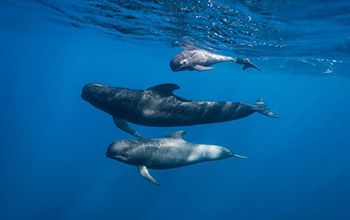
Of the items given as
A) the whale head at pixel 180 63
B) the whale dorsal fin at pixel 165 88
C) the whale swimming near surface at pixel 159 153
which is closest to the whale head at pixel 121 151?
the whale swimming near surface at pixel 159 153

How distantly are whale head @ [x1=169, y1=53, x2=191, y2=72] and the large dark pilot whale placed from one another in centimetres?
186

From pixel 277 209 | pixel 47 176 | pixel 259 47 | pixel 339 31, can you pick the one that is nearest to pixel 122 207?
pixel 47 176

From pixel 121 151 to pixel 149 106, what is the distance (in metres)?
1.56

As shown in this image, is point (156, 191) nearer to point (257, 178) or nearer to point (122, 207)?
point (122, 207)

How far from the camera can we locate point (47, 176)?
37.6 metres

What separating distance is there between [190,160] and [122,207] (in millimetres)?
28447

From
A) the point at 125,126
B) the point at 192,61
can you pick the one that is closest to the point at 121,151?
the point at 125,126

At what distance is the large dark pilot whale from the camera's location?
6.69m

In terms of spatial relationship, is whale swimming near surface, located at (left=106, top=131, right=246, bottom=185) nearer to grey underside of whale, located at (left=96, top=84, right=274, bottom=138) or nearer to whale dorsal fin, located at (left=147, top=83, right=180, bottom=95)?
grey underside of whale, located at (left=96, top=84, right=274, bottom=138)

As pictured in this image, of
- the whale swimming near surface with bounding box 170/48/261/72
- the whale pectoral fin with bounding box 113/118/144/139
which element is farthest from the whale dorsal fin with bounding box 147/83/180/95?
the whale swimming near surface with bounding box 170/48/261/72

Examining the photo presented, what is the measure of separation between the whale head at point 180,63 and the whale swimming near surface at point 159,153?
255cm

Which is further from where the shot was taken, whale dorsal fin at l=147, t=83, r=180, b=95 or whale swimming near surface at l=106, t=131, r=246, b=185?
whale dorsal fin at l=147, t=83, r=180, b=95

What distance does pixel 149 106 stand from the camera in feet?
22.1

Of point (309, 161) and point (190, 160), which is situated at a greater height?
point (190, 160)
